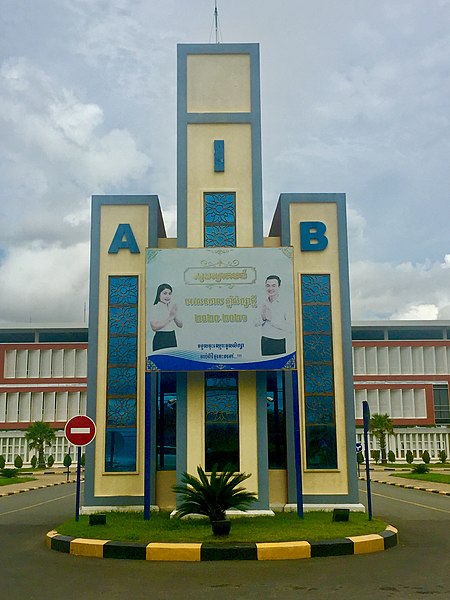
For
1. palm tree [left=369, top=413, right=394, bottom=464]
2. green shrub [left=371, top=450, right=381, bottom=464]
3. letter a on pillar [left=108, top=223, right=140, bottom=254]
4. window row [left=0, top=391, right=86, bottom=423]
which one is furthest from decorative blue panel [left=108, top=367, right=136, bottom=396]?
green shrub [left=371, top=450, right=381, bottom=464]

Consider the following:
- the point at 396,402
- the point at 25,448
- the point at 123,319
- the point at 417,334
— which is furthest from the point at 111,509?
the point at 417,334

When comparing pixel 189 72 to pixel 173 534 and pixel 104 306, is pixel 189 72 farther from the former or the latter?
pixel 173 534

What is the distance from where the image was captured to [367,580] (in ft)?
28.8

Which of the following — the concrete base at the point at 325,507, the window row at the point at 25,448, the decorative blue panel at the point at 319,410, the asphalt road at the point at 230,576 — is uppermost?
the decorative blue panel at the point at 319,410

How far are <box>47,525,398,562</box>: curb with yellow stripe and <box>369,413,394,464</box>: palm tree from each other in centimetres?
4854

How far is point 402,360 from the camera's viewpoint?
63250 millimetres

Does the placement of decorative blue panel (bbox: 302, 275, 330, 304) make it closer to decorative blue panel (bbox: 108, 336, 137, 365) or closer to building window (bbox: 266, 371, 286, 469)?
building window (bbox: 266, 371, 286, 469)

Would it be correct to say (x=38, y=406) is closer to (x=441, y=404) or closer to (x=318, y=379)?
(x=441, y=404)

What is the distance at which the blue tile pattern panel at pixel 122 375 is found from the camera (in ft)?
55.7

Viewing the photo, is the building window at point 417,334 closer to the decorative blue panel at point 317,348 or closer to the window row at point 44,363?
the window row at point 44,363

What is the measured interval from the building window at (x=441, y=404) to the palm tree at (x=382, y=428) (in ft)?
19.5

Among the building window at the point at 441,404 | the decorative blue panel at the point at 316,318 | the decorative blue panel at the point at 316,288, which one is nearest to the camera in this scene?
the decorative blue panel at the point at 316,318

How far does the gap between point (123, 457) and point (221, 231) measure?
6153 millimetres

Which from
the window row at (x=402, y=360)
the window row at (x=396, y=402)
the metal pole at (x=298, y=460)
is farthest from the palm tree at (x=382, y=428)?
the metal pole at (x=298, y=460)
